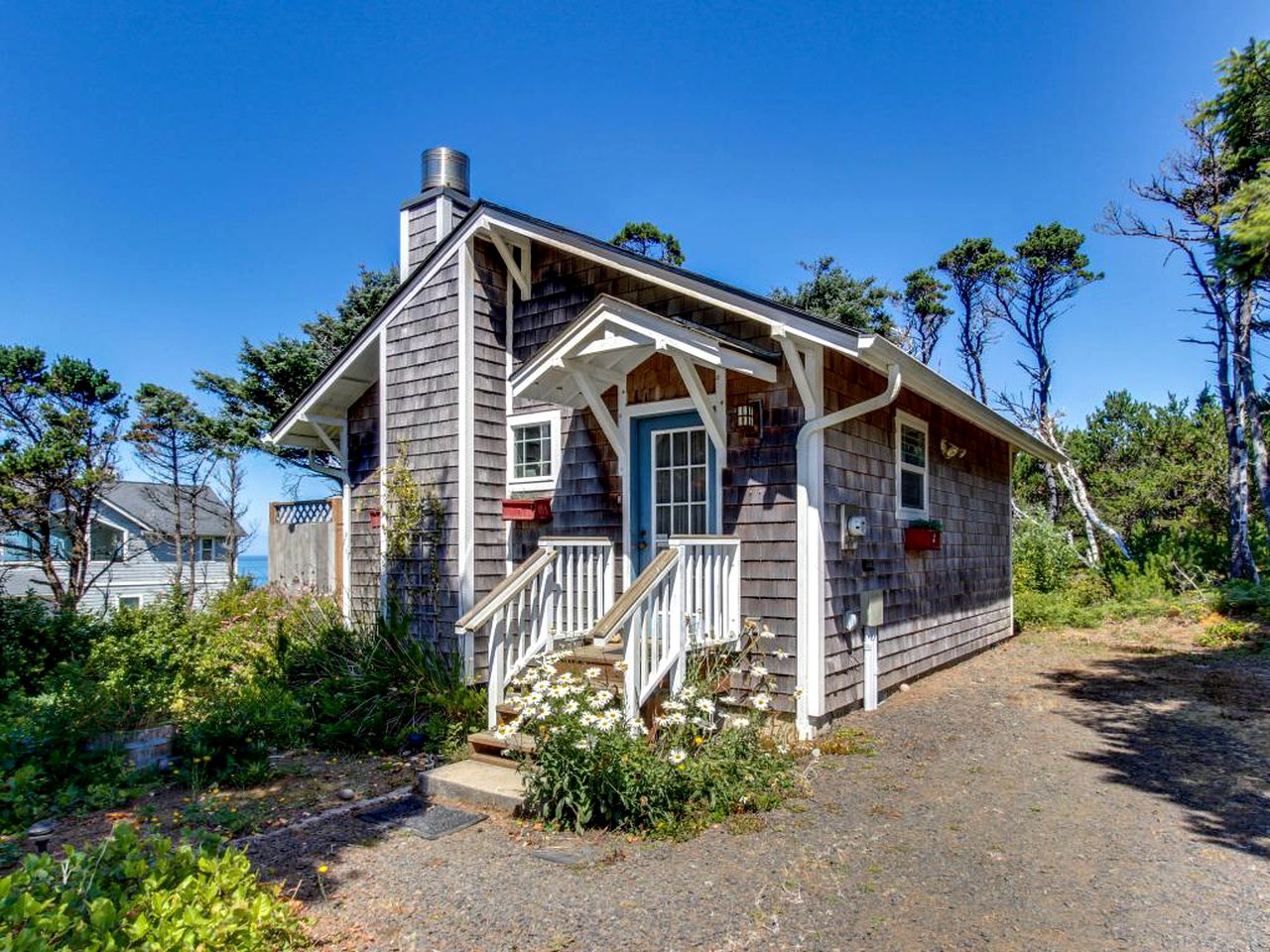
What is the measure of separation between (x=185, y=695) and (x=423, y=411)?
3627mm

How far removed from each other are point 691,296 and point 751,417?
1.26 m

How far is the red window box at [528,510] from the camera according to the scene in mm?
7488

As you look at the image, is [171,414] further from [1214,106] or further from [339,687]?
[1214,106]

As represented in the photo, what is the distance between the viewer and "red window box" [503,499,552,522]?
749 cm

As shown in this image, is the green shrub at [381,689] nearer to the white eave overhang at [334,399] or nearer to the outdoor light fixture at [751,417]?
the white eave overhang at [334,399]

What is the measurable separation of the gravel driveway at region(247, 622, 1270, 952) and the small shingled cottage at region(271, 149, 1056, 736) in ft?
4.11

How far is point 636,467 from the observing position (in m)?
6.90

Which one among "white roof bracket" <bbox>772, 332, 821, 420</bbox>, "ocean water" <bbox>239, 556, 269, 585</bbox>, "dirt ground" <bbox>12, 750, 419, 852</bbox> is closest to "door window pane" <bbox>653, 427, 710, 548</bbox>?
"white roof bracket" <bbox>772, 332, 821, 420</bbox>

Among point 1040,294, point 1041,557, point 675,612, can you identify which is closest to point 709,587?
point 675,612

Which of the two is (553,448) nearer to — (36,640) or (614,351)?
(614,351)

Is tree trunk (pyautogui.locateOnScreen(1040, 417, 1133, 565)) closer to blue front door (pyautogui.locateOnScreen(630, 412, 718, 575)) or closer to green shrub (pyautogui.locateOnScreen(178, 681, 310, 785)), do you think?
blue front door (pyautogui.locateOnScreen(630, 412, 718, 575))

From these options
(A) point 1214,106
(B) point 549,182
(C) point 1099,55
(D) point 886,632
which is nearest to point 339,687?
(D) point 886,632

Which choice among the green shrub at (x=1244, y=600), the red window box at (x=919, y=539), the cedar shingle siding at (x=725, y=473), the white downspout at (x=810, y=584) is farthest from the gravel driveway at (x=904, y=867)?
the green shrub at (x=1244, y=600)

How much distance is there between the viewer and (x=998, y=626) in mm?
10570
